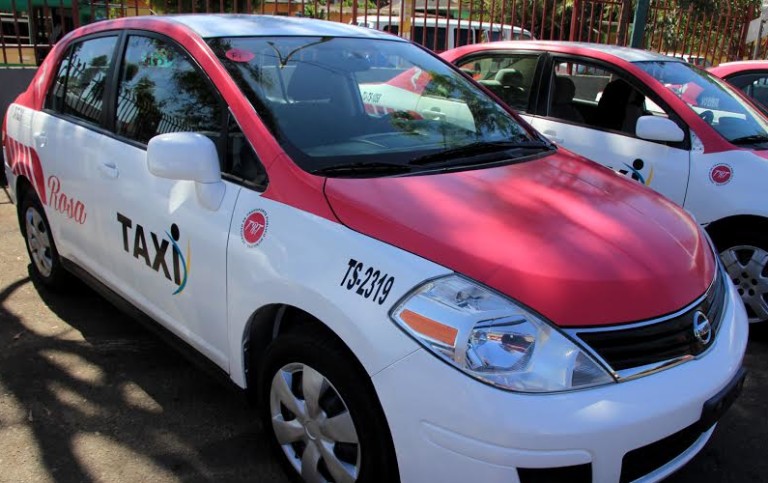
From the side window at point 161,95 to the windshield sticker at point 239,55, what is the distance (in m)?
0.14

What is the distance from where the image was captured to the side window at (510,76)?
16.7 feet

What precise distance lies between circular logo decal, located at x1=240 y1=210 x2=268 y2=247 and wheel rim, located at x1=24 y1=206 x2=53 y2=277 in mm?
2218

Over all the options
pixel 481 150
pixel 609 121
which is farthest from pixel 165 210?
pixel 609 121

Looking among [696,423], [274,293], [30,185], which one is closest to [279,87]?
[274,293]

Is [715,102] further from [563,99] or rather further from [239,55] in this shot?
[239,55]

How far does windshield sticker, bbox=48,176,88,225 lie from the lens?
3479mm

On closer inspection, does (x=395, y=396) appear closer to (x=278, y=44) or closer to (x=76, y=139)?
(x=278, y=44)

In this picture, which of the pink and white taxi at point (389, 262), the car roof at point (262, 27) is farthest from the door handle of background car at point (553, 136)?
the car roof at point (262, 27)

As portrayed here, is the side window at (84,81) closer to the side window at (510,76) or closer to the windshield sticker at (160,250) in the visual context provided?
the windshield sticker at (160,250)

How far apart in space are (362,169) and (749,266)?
2690 mm

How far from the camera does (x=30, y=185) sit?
4.11 meters

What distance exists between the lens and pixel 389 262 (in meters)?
2.00

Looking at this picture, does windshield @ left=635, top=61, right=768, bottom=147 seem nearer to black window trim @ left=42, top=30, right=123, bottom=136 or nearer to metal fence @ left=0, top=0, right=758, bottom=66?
black window trim @ left=42, top=30, right=123, bottom=136

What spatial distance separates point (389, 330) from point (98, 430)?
1.70 metres
